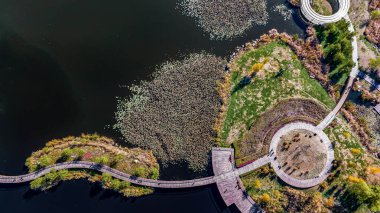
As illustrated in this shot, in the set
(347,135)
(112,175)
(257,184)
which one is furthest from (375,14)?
(112,175)

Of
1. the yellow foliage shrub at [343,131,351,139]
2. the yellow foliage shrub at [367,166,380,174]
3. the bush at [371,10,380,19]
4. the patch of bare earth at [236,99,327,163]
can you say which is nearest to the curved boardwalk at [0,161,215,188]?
the patch of bare earth at [236,99,327,163]

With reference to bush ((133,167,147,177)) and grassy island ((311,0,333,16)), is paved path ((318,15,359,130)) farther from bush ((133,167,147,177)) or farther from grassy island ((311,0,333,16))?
bush ((133,167,147,177))

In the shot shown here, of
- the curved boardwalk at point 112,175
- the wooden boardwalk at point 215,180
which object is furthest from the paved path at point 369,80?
the curved boardwalk at point 112,175

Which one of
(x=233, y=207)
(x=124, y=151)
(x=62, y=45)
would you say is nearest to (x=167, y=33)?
(x=62, y=45)

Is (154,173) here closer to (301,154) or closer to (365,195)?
(301,154)

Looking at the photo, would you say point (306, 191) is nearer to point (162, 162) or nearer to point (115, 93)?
point (162, 162)

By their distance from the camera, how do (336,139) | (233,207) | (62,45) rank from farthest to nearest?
1. (62,45)
2. (336,139)
3. (233,207)
